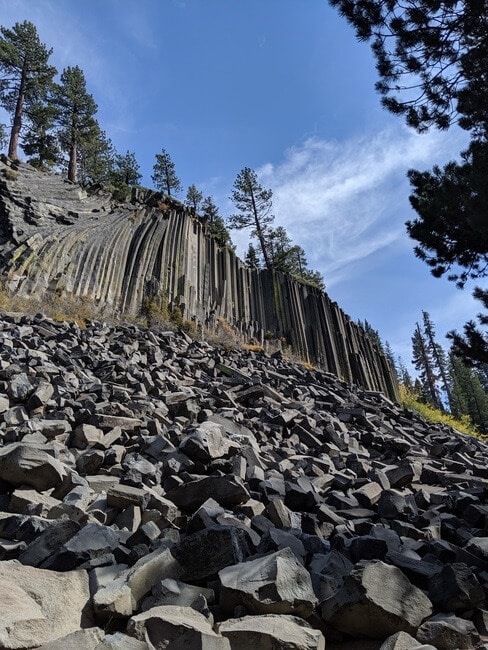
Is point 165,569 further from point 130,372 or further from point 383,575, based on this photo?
point 130,372

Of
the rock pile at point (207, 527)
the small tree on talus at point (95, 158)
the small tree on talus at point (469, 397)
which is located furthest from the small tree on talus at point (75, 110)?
the small tree on talus at point (469, 397)

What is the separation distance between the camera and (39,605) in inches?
76.2

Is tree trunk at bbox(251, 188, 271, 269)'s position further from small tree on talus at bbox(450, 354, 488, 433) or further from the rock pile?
small tree on talus at bbox(450, 354, 488, 433)

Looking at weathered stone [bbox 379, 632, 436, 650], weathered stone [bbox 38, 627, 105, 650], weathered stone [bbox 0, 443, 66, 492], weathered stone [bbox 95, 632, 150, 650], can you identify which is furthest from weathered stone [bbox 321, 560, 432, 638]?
weathered stone [bbox 0, 443, 66, 492]

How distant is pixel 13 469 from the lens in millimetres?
3494

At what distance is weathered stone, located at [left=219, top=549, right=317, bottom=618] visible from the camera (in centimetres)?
208

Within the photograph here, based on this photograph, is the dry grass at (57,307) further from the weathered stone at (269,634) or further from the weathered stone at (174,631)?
the weathered stone at (269,634)

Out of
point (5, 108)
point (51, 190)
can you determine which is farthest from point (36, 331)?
point (5, 108)

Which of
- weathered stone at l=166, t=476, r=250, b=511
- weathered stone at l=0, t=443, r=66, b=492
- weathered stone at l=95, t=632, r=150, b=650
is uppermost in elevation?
weathered stone at l=0, t=443, r=66, b=492

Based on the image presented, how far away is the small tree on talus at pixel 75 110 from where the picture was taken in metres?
27.3

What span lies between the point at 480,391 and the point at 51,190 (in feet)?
168

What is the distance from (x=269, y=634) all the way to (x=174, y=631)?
0.42m

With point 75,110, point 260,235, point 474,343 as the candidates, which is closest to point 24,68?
point 75,110

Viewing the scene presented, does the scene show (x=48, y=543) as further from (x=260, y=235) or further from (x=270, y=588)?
(x=260, y=235)
